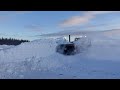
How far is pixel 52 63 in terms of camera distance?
5023 millimetres

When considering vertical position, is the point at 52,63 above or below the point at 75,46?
below

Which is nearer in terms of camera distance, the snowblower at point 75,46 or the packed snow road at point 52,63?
the packed snow road at point 52,63

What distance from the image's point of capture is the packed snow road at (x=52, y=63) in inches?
193

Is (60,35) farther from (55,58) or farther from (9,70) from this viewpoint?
(9,70)

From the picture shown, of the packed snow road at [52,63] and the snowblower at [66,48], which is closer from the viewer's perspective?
the packed snow road at [52,63]

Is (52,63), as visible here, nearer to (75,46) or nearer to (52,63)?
(52,63)

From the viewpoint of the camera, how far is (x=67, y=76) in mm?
4934

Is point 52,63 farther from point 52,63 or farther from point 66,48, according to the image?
point 66,48

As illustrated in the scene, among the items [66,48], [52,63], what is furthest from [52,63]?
[66,48]

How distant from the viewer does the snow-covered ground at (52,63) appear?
4898 millimetres

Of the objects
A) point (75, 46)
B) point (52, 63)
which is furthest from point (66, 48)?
point (52, 63)
